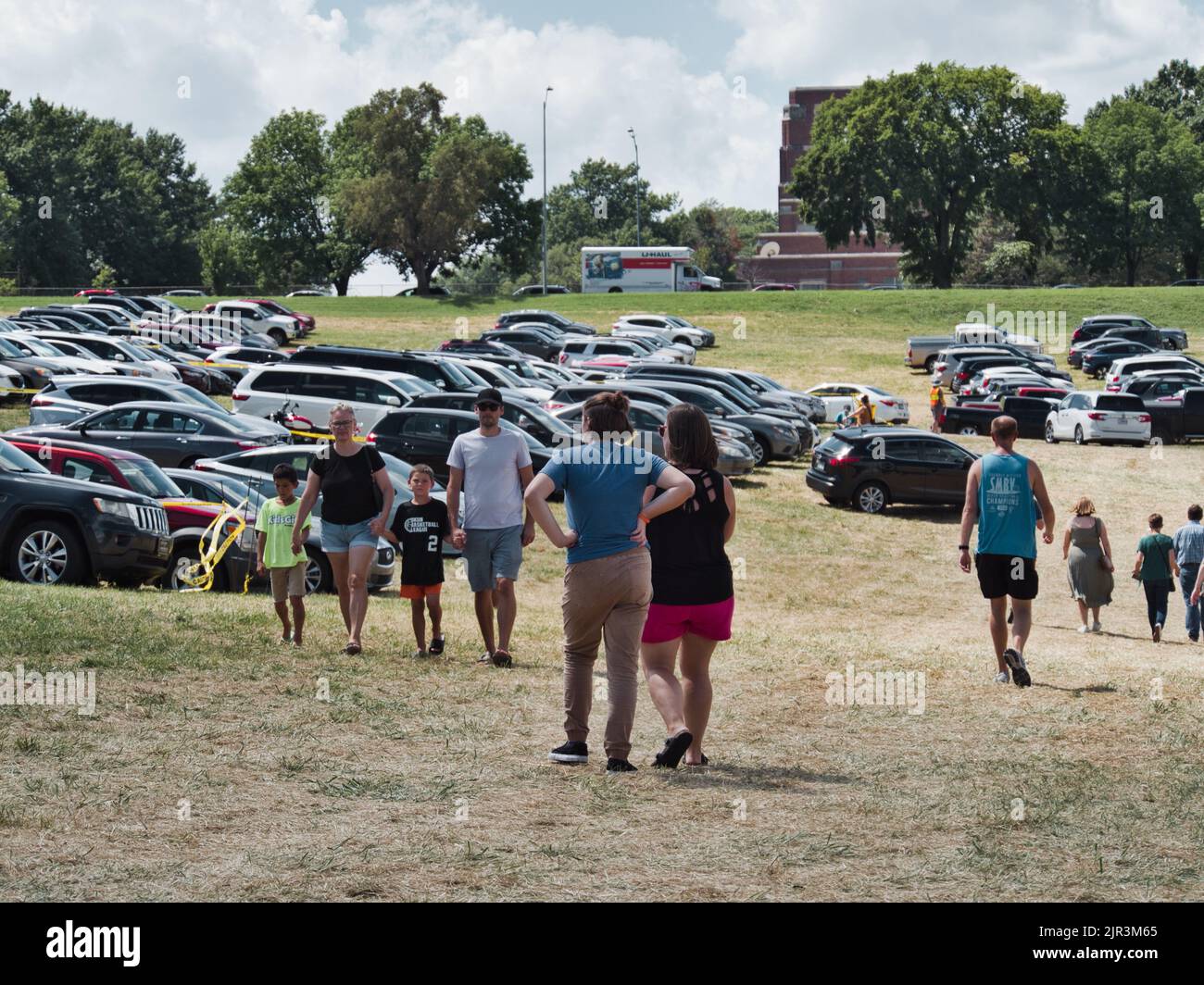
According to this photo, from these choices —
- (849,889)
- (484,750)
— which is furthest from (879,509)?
(849,889)

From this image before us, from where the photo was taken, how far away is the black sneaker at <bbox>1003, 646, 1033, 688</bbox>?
1057 cm

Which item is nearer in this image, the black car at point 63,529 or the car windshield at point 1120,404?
the black car at point 63,529

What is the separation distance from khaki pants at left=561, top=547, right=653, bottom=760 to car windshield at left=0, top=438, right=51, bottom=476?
915 centimetres

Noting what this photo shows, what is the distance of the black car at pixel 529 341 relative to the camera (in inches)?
2135

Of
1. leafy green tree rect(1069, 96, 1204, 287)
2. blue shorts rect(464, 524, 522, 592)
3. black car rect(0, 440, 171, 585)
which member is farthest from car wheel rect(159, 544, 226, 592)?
leafy green tree rect(1069, 96, 1204, 287)

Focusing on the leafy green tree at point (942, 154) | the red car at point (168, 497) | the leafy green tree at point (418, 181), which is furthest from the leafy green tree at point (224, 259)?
the red car at point (168, 497)

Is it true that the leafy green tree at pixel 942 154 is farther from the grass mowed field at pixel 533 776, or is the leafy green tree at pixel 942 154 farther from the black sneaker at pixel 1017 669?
the black sneaker at pixel 1017 669

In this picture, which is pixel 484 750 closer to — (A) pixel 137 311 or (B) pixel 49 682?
(B) pixel 49 682

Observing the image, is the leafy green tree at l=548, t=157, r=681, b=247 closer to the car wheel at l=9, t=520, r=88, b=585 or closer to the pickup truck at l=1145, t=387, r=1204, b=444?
the pickup truck at l=1145, t=387, r=1204, b=444

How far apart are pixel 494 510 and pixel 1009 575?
3712mm

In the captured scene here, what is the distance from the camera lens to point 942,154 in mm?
88562

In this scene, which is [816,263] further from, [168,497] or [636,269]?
[168,497]

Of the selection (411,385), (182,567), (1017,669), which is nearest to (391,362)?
(411,385)

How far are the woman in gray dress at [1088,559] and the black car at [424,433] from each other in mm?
9538
